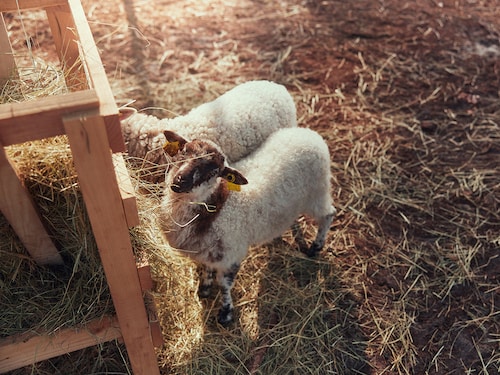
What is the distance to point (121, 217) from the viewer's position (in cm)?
227

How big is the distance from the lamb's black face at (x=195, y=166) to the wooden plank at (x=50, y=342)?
852mm

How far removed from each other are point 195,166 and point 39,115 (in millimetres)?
1222

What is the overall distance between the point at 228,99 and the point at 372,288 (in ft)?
6.12

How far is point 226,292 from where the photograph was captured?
3600mm

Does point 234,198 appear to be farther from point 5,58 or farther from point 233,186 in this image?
point 5,58

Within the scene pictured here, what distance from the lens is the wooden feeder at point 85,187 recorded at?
196cm

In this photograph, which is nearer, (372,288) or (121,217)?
(121,217)

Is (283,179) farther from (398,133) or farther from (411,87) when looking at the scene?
(411,87)

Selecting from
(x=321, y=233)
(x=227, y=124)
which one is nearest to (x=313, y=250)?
(x=321, y=233)

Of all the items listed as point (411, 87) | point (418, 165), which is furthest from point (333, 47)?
point (418, 165)

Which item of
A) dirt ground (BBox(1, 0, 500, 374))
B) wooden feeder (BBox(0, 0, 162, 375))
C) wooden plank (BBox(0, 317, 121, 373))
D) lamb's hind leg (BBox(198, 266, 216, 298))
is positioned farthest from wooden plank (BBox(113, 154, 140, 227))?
lamb's hind leg (BBox(198, 266, 216, 298))

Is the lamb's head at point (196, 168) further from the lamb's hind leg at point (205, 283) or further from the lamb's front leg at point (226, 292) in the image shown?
the lamb's hind leg at point (205, 283)

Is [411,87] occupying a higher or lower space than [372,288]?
higher

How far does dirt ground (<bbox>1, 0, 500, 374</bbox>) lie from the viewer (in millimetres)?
3742
